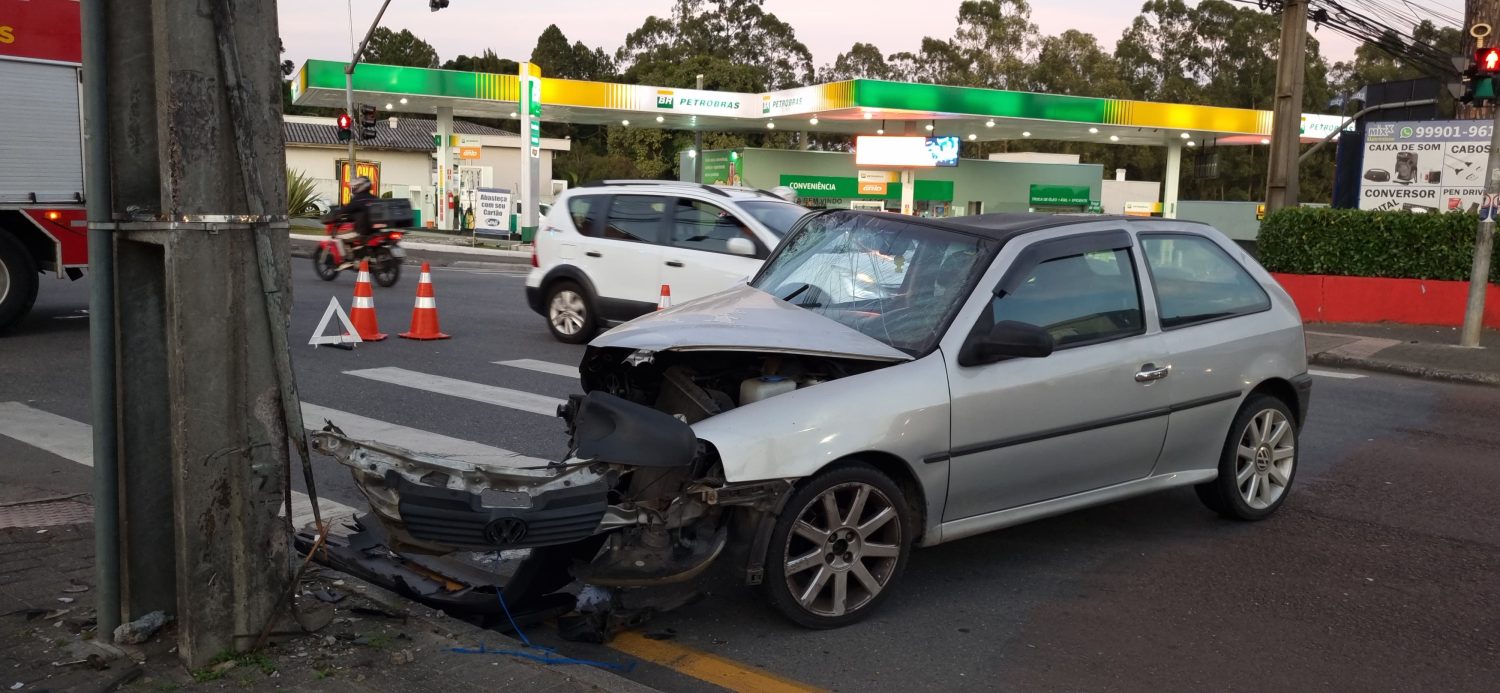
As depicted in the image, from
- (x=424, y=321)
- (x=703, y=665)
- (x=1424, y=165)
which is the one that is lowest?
(x=703, y=665)

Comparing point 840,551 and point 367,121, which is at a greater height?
point 367,121

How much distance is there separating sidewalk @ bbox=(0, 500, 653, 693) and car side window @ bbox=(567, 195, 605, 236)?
8.31 metres

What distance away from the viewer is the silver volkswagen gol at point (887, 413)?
4.36m

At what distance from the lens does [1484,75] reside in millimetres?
14133

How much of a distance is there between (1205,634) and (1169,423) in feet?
4.15

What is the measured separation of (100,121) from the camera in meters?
3.68

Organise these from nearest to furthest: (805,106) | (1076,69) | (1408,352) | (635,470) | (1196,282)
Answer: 1. (635,470)
2. (1196,282)
3. (1408,352)
4. (805,106)
5. (1076,69)

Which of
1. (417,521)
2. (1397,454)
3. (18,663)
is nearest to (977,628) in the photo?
(417,521)

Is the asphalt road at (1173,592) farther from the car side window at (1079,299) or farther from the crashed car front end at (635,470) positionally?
the car side window at (1079,299)

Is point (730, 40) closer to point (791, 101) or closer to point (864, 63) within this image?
point (864, 63)

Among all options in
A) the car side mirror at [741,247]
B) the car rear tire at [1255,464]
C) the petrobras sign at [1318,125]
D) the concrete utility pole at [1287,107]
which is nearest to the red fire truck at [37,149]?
the car side mirror at [741,247]

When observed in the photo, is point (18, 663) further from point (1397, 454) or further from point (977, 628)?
point (1397, 454)

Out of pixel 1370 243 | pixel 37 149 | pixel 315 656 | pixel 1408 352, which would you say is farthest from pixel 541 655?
pixel 1370 243

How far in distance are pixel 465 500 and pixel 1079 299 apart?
3.02 meters
